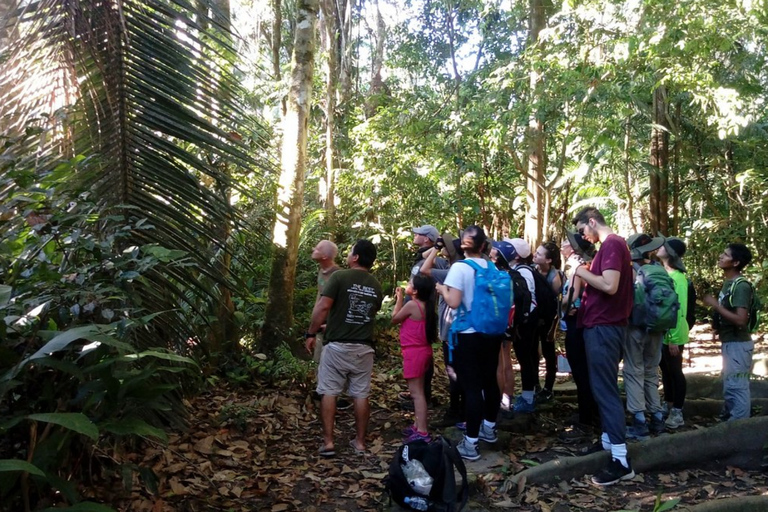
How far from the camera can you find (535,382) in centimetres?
680

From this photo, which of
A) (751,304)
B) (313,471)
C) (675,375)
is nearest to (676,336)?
(675,375)

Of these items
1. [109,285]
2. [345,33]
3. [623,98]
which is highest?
[345,33]

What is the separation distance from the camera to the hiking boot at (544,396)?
6723 millimetres

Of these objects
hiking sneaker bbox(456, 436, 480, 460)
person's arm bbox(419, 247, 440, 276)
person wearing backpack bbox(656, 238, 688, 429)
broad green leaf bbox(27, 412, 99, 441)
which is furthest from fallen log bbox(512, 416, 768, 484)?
broad green leaf bbox(27, 412, 99, 441)

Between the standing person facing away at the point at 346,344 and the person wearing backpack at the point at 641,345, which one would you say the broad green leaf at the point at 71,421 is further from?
the person wearing backpack at the point at 641,345

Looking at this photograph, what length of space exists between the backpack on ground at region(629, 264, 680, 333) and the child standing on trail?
1.82m

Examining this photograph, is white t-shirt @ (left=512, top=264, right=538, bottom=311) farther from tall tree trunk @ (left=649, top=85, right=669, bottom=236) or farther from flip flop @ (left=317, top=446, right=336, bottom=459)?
tall tree trunk @ (left=649, top=85, right=669, bottom=236)

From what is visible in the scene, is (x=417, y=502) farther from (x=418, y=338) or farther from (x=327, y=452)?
(x=418, y=338)

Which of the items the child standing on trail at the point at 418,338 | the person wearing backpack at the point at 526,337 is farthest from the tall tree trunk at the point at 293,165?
the person wearing backpack at the point at 526,337

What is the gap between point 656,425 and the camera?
233 inches

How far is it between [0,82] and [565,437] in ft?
16.8

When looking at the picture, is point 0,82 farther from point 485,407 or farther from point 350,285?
point 485,407

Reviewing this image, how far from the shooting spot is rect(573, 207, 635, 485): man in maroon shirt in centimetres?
462

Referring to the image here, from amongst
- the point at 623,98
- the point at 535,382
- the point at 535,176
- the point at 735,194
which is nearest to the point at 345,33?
the point at 535,176
